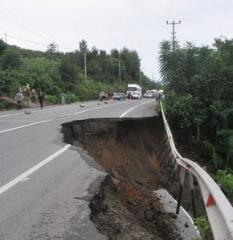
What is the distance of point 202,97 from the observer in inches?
1138

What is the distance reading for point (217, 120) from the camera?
27.9 meters

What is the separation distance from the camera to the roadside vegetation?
26.8 m

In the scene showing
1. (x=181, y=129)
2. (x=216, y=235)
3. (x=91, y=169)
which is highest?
(x=216, y=235)

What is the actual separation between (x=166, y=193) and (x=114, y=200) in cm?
415

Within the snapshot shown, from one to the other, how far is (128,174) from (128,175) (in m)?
0.34

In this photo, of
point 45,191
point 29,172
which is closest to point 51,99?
point 29,172

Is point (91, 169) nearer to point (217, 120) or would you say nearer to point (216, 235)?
point (216, 235)

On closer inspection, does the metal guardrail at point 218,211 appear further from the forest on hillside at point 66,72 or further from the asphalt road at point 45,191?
the forest on hillside at point 66,72

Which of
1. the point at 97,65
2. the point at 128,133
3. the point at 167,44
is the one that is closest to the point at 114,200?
the point at 128,133

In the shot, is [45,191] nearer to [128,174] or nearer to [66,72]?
[128,174]

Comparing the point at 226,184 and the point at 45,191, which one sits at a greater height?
the point at 45,191

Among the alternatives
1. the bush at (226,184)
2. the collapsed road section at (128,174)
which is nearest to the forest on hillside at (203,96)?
the collapsed road section at (128,174)

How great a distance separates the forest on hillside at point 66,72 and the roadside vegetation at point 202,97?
2182 centimetres

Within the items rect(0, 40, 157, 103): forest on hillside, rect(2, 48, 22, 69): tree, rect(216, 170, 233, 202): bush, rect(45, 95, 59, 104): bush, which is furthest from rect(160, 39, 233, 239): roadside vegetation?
rect(2, 48, 22, 69): tree
